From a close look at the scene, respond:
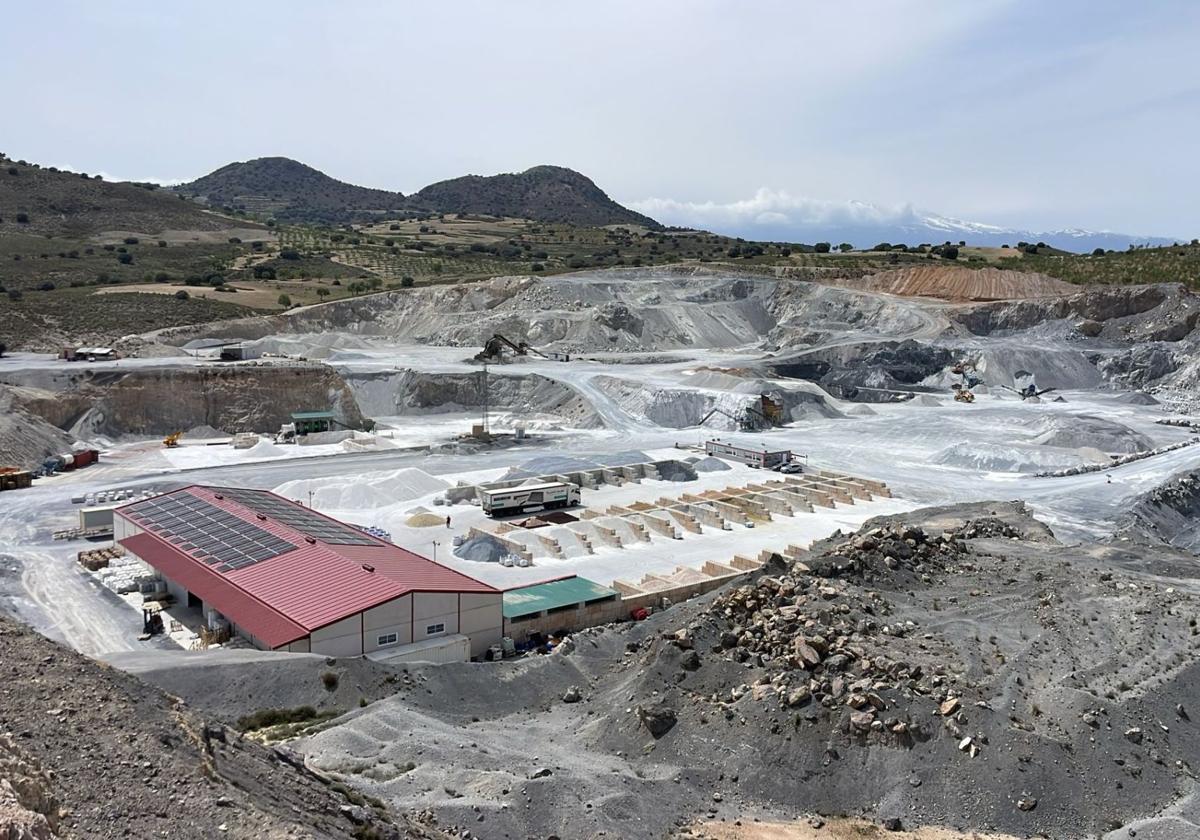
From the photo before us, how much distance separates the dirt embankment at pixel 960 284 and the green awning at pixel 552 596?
3239 inches

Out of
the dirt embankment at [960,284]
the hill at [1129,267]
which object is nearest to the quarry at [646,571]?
the hill at [1129,267]

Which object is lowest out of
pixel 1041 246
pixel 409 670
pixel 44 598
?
pixel 44 598

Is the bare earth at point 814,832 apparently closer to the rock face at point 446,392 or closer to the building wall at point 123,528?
the building wall at point 123,528

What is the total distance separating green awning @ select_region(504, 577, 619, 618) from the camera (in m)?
27.9

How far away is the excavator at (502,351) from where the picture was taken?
81.2 metres

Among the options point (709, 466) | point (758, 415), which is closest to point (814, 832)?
point (709, 466)

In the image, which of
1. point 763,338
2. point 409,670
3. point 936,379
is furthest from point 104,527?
point 763,338

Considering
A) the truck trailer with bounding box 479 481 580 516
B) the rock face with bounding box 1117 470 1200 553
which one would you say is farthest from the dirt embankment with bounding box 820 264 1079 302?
the truck trailer with bounding box 479 481 580 516

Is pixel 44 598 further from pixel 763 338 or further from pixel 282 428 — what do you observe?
pixel 763 338

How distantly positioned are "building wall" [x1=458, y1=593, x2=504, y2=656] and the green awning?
822 millimetres

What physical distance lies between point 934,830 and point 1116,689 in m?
6.62

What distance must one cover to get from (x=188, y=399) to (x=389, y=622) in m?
45.2

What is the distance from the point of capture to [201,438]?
60.7 meters

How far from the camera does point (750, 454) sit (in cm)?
5509
